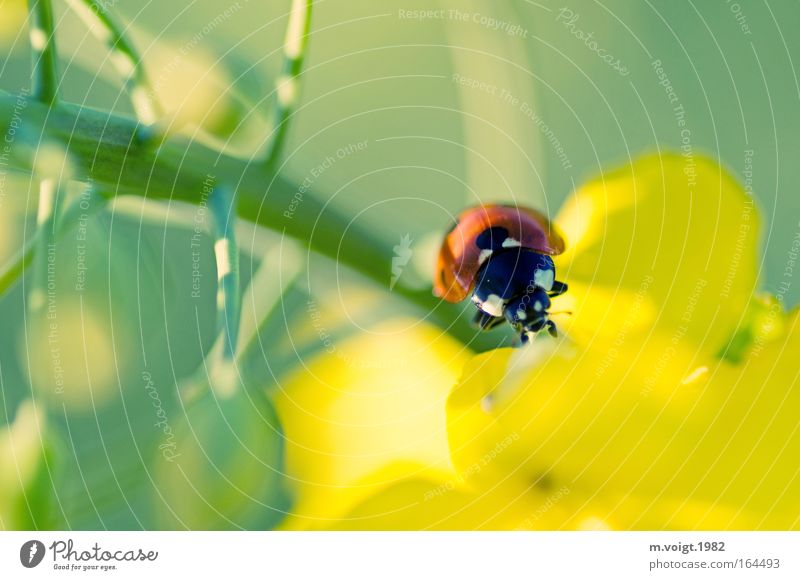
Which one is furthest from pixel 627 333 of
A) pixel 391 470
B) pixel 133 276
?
pixel 133 276

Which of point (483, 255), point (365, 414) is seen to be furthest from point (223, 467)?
point (483, 255)

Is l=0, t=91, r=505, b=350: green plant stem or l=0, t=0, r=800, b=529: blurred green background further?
l=0, t=0, r=800, b=529: blurred green background

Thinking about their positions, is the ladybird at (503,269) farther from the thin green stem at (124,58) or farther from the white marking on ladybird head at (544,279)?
the thin green stem at (124,58)

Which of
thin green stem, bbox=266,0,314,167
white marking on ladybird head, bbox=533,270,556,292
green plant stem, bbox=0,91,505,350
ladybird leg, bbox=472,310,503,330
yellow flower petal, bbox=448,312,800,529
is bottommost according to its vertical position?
yellow flower petal, bbox=448,312,800,529

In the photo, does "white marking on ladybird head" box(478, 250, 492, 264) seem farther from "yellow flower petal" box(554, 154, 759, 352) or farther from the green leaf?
the green leaf

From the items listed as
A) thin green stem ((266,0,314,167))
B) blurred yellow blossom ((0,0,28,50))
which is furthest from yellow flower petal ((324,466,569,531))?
blurred yellow blossom ((0,0,28,50))

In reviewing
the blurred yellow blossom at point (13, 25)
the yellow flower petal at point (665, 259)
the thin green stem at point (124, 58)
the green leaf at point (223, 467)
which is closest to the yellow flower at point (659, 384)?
the yellow flower petal at point (665, 259)

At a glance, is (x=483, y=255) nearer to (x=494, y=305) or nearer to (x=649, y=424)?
(x=494, y=305)
